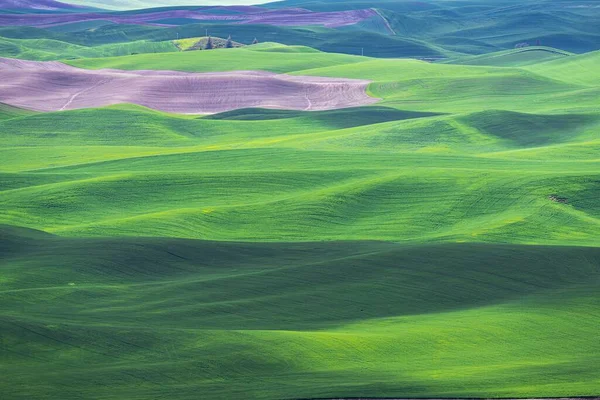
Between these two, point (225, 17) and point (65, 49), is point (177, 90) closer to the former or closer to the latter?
point (65, 49)

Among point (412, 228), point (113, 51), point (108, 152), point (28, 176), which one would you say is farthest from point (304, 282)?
point (113, 51)

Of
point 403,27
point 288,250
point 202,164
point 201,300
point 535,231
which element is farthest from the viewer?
point 403,27

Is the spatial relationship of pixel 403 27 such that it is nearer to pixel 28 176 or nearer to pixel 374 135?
pixel 374 135

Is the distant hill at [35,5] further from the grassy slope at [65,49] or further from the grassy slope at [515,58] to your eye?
the grassy slope at [515,58]

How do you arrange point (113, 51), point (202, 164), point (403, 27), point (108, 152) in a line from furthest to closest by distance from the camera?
point (403, 27) < point (113, 51) < point (108, 152) < point (202, 164)

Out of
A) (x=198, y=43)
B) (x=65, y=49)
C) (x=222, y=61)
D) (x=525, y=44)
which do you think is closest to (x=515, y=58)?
(x=525, y=44)

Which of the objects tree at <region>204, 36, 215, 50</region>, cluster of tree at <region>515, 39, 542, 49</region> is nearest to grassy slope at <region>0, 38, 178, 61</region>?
tree at <region>204, 36, 215, 50</region>

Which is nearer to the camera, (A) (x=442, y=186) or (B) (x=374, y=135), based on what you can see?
(A) (x=442, y=186)
